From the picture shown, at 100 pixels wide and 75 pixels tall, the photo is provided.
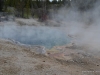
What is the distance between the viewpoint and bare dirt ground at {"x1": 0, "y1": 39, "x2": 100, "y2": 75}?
5113 millimetres

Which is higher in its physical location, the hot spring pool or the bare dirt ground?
the bare dirt ground

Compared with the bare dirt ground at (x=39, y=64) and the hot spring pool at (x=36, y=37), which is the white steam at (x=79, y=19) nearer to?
the hot spring pool at (x=36, y=37)

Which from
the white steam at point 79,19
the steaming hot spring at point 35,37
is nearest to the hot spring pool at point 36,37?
the steaming hot spring at point 35,37

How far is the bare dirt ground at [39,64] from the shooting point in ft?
16.8

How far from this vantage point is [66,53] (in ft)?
25.5

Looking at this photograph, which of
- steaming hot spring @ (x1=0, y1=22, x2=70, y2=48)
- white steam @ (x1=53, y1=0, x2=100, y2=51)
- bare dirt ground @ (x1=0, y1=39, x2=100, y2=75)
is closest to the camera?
bare dirt ground @ (x1=0, y1=39, x2=100, y2=75)

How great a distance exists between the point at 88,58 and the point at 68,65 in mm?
1360

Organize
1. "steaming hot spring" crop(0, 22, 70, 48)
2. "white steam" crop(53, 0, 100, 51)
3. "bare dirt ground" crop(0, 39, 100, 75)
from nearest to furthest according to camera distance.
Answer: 1. "bare dirt ground" crop(0, 39, 100, 75)
2. "steaming hot spring" crop(0, 22, 70, 48)
3. "white steam" crop(53, 0, 100, 51)

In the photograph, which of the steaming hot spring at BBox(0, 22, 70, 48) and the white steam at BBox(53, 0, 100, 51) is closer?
the steaming hot spring at BBox(0, 22, 70, 48)

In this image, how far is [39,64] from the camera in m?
5.64

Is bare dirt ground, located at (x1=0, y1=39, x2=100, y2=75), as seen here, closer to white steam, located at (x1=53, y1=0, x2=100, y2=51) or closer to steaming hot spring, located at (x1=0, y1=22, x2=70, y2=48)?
steaming hot spring, located at (x1=0, y1=22, x2=70, y2=48)

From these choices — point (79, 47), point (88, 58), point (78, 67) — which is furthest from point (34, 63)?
point (79, 47)

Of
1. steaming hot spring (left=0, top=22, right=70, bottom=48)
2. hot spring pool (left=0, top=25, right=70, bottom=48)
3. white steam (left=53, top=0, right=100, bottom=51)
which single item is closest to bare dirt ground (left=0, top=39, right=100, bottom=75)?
steaming hot spring (left=0, top=22, right=70, bottom=48)

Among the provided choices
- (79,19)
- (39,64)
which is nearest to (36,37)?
(39,64)
